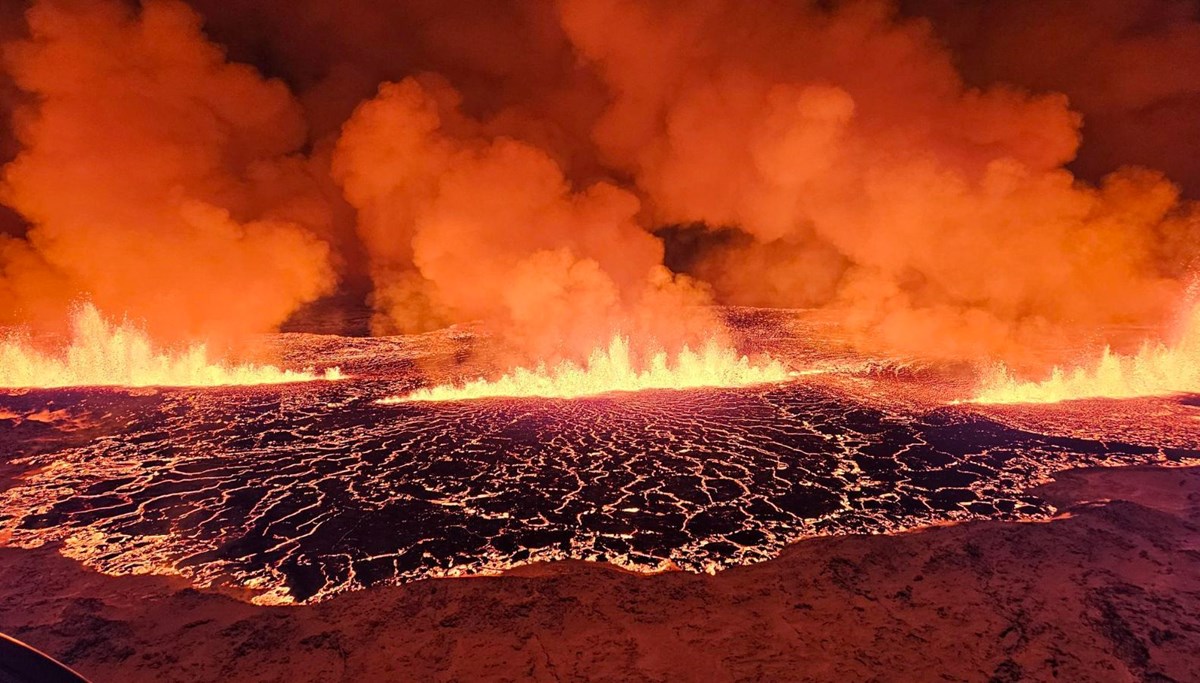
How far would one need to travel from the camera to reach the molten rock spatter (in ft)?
56.8

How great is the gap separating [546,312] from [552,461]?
1384 cm

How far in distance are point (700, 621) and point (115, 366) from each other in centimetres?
2585

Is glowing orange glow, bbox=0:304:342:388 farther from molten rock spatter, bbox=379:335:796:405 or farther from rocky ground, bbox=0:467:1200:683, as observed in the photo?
rocky ground, bbox=0:467:1200:683

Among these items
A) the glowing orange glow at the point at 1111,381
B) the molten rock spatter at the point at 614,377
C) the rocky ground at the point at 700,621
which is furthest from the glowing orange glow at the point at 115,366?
the glowing orange glow at the point at 1111,381

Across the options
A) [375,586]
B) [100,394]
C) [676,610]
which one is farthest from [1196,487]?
[100,394]

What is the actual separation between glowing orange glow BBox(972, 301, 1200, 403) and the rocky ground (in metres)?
11.1

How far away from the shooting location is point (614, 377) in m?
19.4

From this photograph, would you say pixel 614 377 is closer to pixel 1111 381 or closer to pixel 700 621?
pixel 700 621

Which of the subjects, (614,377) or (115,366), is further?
(115,366)

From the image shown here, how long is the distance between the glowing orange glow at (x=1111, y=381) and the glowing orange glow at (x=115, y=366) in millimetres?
24606

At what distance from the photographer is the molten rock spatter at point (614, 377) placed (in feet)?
56.8

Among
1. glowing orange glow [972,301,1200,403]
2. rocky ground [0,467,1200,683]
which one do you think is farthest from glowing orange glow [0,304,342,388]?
glowing orange glow [972,301,1200,403]

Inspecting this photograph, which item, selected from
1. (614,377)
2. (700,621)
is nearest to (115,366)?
(614,377)

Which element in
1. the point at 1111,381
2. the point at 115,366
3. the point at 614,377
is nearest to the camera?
the point at 1111,381
